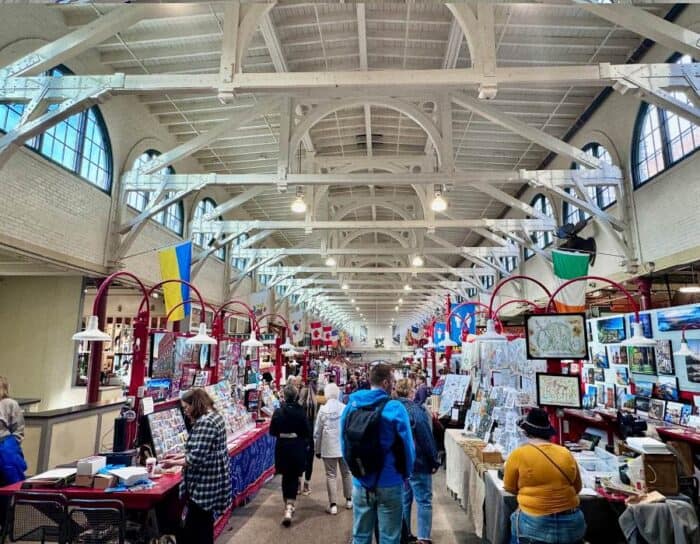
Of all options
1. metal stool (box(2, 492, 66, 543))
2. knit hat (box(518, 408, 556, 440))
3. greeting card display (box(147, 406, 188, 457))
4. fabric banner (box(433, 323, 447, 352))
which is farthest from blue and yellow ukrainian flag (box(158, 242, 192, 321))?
fabric banner (box(433, 323, 447, 352))

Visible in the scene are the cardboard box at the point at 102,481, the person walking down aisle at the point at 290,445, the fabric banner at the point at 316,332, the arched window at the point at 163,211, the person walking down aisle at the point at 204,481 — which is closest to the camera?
the person walking down aisle at the point at 204,481

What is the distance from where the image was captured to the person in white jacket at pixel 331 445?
18.2 feet

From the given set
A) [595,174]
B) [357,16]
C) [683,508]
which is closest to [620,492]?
[683,508]

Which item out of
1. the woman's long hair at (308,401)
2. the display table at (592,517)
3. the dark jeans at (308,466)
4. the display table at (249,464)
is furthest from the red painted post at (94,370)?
the display table at (592,517)

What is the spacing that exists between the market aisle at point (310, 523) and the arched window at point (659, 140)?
693 centimetres

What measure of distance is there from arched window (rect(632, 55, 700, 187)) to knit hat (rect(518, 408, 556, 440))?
6.59 m

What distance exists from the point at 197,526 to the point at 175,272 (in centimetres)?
446

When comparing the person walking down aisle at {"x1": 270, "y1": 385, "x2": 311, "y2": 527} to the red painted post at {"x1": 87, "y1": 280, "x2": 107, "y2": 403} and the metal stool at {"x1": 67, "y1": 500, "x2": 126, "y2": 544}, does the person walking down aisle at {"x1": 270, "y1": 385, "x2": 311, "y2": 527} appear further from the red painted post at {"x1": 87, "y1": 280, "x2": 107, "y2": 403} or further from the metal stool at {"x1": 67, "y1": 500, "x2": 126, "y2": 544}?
the red painted post at {"x1": 87, "y1": 280, "x2": 107, "y2": 403}

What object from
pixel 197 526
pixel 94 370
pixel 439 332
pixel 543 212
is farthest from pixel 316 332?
pixel 197 526

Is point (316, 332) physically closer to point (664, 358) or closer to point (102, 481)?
point (664, 358)

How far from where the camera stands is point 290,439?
533 cm

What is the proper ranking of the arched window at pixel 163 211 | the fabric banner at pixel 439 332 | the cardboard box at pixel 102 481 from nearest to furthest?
the cardboard box at pixel 102 481 → the arched window at pixel 163 211 → the fabric banner at pixel 439 332

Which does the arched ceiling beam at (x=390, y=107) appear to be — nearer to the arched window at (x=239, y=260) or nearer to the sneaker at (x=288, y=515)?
the sneaker at (x=288, y=515)

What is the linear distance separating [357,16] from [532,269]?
9657 mm
